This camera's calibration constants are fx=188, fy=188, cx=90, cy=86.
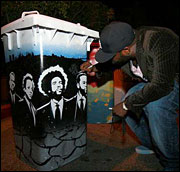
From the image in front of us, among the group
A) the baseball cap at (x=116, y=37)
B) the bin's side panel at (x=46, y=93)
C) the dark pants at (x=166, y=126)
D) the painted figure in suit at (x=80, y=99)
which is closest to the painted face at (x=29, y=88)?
the bin's side panel at (x=46, y=93)

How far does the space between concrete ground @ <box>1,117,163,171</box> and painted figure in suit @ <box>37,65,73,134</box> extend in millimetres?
619

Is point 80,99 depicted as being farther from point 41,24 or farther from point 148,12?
point 148,12

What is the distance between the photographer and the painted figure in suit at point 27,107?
2004 millimetres

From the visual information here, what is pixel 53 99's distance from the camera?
2.03m

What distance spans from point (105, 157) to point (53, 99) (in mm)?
1088

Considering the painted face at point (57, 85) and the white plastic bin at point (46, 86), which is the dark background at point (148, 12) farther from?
the painted face at point (57, 85)

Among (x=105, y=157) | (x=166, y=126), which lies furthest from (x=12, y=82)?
(x=166, y=126)

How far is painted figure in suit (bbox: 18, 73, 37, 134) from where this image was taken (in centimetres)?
200

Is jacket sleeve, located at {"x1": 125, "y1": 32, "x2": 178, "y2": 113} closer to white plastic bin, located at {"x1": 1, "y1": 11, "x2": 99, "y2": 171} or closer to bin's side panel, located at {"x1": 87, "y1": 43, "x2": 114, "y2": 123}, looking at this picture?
white plastic bin, located at {"x1": 1, "y1": 11, "x2": 99, "y2": 171}

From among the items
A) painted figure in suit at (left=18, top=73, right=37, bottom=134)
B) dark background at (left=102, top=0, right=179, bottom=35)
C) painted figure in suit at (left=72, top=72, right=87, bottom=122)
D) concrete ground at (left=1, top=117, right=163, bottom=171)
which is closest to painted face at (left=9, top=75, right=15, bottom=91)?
painted figure in suit at (left=18, top=73, right=37, bottom=134)

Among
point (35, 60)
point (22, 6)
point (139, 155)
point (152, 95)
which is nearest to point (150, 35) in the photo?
point (152, 95)

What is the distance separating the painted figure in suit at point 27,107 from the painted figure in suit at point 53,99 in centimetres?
9

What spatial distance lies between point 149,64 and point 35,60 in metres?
1.12

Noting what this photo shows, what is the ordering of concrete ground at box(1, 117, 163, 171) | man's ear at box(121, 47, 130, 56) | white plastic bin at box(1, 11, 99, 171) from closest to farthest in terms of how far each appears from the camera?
man's ear at box(121, 47, 130, 56) → white plastic bin at box(1, 11, 99, 171) → concrete ground at box(1, 117, 163, 171)
